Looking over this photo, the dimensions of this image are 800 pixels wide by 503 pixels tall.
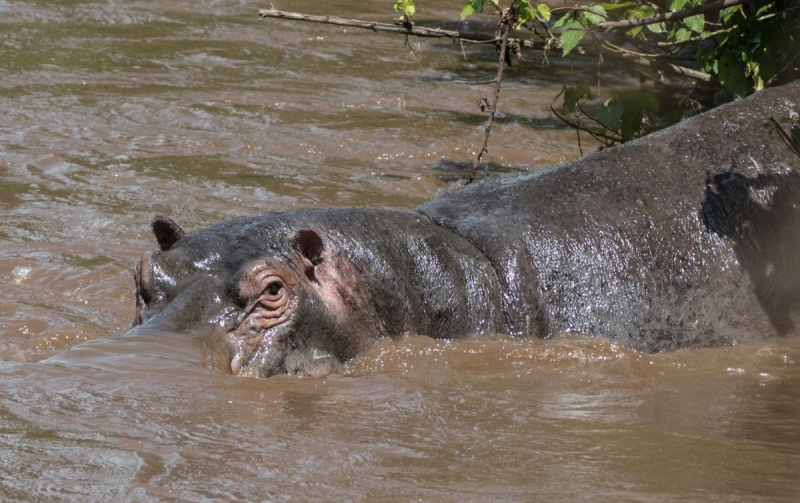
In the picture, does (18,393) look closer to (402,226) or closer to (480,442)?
(480,442)

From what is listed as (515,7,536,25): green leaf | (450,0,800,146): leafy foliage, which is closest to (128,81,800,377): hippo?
(450,0,800,146): leafy foliage

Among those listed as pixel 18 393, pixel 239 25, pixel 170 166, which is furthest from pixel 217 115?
pixel 18 393

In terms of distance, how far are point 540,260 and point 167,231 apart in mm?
1861

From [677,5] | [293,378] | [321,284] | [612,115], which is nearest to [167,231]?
[321,284]

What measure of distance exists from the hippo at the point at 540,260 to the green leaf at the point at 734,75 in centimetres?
194

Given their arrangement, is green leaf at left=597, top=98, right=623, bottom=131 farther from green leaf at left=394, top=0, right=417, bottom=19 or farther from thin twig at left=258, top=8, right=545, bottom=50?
green leaf at left=394, top=0, right=417, bottom=19

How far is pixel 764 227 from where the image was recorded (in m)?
6.20

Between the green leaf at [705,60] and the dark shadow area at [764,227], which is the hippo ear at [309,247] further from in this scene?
the green leaf at [705,60]

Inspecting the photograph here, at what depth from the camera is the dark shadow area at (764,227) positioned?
617cm

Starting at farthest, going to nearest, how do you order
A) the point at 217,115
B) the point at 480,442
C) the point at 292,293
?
the point at 217,115
the point at 292,293
the point at 480,442

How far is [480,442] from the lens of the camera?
433 centimetres

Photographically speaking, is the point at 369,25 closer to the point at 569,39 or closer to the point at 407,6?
the point at 407,6

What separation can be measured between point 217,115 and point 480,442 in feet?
25.1

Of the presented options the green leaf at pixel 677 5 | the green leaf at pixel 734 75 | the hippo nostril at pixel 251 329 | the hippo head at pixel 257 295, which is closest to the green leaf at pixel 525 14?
the green leaf at pixel 677 5
